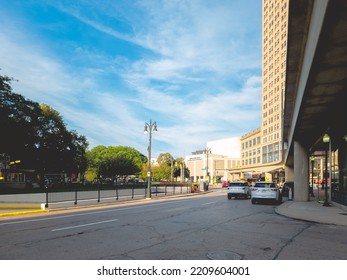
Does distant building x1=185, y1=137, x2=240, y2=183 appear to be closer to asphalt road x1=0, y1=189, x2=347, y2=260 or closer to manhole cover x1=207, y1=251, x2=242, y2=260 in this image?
asphalt road x1=0, y1=189, x2=347, y2=260

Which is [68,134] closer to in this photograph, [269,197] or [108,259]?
[269,197]

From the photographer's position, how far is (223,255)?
6.95 meters

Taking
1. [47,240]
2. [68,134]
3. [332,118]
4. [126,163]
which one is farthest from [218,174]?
[47,240]

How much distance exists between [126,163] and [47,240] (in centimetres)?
5650

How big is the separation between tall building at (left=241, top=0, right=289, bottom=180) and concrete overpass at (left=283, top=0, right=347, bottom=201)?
69.5m

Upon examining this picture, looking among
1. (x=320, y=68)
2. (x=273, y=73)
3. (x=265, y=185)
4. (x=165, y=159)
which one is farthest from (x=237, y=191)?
(x=273, y=73)

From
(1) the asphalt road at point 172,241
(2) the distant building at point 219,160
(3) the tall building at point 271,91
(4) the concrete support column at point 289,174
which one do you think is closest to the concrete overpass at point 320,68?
(1) the asphalt road at point 172,241

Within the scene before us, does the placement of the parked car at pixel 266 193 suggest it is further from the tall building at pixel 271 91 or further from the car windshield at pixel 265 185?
the tall building at pixel 271 91

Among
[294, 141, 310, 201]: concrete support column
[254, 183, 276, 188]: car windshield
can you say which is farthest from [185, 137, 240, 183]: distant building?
[254, 183, 276, 188]: car windshield

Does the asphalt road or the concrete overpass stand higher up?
the concrete overpass

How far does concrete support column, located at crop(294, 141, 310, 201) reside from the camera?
87.1 feet

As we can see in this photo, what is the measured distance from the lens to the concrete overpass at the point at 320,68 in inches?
297

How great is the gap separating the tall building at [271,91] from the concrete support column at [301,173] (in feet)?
205
